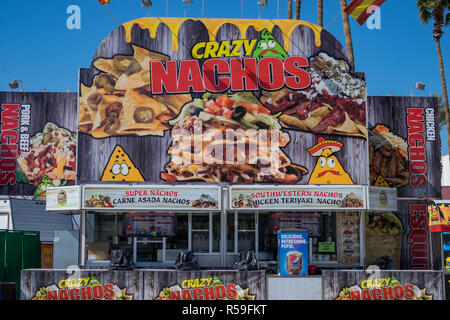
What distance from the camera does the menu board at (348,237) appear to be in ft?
76.9

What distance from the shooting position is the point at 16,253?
22.1 m

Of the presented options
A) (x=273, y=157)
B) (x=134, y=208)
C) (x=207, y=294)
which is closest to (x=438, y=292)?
(x=207, y=294)

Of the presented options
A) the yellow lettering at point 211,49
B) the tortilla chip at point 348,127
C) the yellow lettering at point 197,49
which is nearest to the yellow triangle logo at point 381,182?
the tortilla chip at point 348,127

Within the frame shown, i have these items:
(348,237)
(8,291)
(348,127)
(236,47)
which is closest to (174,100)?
(236,47)

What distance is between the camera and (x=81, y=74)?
2395cm

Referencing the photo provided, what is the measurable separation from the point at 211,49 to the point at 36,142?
1055cm

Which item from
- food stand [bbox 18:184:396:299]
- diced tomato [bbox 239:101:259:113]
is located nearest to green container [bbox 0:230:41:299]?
food stand [bbox 18:184:396:299]

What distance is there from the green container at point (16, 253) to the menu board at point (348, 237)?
451 inches

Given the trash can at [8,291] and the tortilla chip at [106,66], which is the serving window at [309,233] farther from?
the trash can at [8,291]

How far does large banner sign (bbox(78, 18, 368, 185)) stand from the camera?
2370cm

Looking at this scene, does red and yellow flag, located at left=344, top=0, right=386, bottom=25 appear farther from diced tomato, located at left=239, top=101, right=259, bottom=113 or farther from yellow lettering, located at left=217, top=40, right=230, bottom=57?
diced tomato, located at left=239, top=101, right=259, bottom=113
